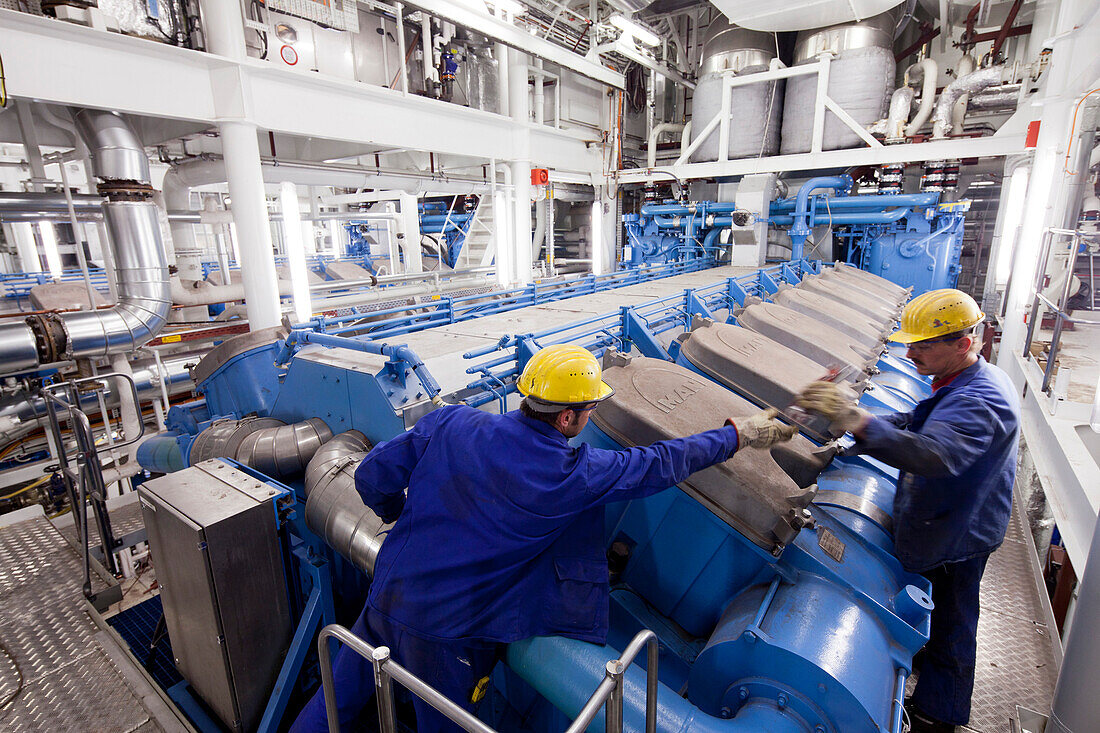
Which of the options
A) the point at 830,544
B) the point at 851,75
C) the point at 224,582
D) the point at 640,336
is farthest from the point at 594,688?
the point at 851,75

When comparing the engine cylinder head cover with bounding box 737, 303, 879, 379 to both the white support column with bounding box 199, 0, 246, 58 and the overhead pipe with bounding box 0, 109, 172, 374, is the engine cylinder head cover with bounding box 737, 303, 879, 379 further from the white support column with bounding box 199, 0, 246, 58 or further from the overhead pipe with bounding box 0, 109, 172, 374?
the overhead pipe with bounding box 0, 109, 172, 374

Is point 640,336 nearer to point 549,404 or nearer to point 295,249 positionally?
point 549,404

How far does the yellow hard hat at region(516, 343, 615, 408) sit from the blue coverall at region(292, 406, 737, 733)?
92 millimetres

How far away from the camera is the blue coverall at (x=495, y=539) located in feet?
4.97

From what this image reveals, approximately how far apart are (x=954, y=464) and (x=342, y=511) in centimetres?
220

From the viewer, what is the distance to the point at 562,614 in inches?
63.7

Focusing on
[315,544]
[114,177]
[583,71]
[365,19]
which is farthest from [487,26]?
[315,544]

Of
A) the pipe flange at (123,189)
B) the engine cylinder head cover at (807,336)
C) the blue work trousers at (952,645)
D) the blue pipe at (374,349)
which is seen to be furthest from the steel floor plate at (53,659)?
the engine cylinder head cover at (807,336)

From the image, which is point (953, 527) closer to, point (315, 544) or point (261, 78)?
point (315, 544)

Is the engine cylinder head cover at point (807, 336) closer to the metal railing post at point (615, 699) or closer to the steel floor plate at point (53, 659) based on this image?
the metal railing post at point (615, 699)

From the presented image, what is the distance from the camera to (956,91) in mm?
7086

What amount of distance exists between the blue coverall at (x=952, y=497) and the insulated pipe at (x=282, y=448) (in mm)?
2358

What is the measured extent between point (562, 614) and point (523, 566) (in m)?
0.18

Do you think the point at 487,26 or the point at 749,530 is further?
the point at 487,26
